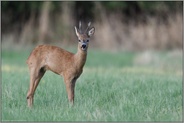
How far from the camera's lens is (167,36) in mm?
27750

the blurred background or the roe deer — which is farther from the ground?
the blurred background

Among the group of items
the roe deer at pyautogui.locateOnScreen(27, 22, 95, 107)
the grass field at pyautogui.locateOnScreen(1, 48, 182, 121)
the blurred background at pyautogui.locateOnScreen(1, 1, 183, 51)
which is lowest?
the grass field at pyautogui.locateOnScreen(1, 48, 182, 121)

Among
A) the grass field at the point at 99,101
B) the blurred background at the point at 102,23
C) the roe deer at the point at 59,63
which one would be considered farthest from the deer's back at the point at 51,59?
the blurred background at the point at 102,23

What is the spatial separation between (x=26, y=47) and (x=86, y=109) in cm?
1934

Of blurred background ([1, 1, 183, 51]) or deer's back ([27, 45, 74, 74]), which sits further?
blurred background ([1, 1, 183, 51])

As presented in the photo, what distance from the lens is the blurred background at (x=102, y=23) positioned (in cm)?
2739

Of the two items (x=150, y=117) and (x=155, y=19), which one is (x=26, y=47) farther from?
(x=150, y=117)

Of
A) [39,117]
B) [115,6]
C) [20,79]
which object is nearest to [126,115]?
[39,117]

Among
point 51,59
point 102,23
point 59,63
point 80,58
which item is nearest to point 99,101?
point 80,58

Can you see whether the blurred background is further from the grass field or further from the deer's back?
the deer's back

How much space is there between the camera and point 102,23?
29422 millimetres

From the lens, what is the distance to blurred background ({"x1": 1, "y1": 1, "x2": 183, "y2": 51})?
2739 centimetres

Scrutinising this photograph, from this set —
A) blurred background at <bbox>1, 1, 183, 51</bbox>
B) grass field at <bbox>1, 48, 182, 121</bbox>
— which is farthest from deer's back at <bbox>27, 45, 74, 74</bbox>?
blurred background at <bbox>1, 1, 183, 51</bbox>

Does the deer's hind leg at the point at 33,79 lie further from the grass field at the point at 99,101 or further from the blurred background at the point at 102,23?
the blurred background at the point at 102,23
